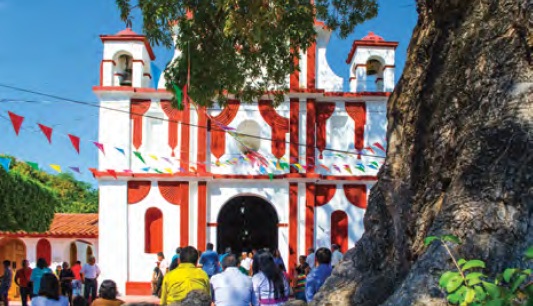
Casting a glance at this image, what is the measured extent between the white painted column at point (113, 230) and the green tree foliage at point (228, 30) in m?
10.2

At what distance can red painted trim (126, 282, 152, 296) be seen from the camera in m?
18.9

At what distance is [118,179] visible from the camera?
19.4 m

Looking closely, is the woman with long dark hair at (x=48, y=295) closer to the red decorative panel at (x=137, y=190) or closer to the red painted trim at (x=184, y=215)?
the red painted trim at (x=184, y=215)

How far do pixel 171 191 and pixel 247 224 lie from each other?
252 centimetres

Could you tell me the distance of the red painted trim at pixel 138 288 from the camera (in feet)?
62.0

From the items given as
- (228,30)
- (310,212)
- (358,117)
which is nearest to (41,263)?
(228,30)

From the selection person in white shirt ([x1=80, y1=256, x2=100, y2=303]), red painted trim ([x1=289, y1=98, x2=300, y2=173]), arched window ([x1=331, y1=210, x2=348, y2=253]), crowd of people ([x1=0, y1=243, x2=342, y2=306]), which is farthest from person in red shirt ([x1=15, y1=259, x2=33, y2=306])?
arched window ([x1=331, y1=210, x2=348, y2=253])

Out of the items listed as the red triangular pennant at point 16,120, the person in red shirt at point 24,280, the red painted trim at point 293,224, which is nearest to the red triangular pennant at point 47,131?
the red triangular pennant at point 16,120

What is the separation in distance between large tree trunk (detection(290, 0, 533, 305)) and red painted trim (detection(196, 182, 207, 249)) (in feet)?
43.9

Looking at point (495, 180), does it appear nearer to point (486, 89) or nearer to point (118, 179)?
point (486, 89)

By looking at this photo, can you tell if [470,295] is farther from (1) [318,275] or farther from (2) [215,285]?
(1) [318,275]

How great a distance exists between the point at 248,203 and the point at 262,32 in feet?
43.2

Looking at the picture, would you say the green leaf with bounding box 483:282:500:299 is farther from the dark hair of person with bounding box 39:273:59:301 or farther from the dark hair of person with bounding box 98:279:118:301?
the dark hair of person with bounding box 39:273:59:301

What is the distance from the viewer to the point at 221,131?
1980 cm
